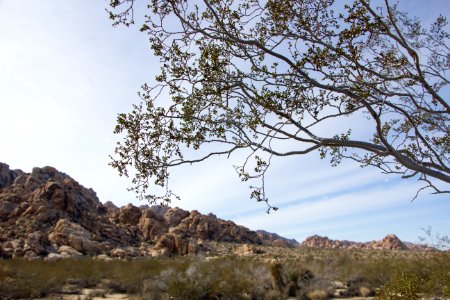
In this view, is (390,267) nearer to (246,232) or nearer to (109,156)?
(109,156)

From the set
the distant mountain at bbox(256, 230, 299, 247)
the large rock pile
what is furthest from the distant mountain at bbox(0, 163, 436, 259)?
the distant mountain at bbox(256, 230, 299, 247)

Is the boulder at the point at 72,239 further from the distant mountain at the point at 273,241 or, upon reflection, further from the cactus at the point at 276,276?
the distant mountain at the point at 273,241

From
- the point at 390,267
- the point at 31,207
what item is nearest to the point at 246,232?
the point at 31,207

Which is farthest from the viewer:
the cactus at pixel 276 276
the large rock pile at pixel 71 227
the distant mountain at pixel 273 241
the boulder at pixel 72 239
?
the distant mountain at pixel 273 241

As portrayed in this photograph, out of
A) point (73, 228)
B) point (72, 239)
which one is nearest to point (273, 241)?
point (73, 228)

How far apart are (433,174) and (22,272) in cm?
1488

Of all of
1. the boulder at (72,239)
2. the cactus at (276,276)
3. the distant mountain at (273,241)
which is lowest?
the cactus at (276,276)

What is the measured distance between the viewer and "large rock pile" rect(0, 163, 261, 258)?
110ft

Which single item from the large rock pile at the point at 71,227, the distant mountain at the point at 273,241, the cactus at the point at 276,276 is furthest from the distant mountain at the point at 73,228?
the cactus at the point at 276,276

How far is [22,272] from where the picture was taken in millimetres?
14547

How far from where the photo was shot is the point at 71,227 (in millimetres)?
37000

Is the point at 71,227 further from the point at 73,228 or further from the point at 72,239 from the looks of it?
the point at 72,239

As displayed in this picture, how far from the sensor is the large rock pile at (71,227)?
33.5 m

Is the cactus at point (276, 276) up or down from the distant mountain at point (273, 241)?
down
